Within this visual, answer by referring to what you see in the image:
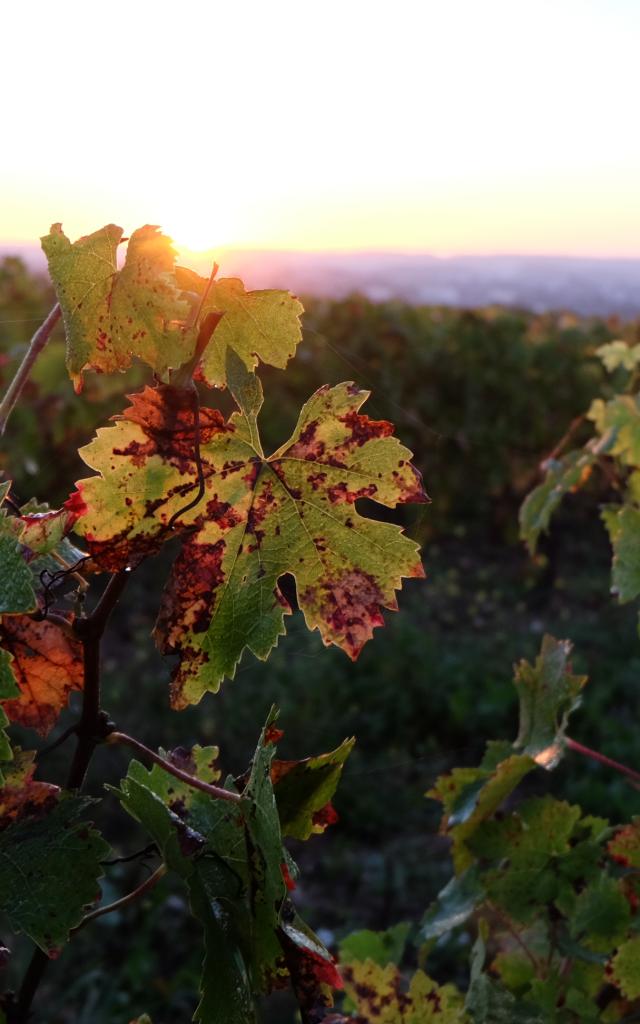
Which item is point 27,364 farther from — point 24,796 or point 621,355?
point 621,355

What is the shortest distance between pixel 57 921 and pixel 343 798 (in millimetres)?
3699

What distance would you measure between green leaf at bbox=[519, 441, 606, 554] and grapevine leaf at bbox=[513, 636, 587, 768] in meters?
0.58

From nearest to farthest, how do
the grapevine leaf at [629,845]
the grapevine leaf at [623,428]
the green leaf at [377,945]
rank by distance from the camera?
the grapevine leaf at [629,845] → the green leaf at [377,945] → the grapevine leaf at [623,428]

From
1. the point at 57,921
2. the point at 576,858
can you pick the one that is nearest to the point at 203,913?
the point at 57,921

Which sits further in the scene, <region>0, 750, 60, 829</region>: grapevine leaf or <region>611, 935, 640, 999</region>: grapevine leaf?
<region>611, 935, 640, 999</region>: grapevine leaf

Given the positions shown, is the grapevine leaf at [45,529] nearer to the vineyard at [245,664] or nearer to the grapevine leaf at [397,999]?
the vineyard at [245,664]

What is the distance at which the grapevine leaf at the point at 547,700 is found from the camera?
4.47ft

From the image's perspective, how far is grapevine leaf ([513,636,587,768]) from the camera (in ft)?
4.47

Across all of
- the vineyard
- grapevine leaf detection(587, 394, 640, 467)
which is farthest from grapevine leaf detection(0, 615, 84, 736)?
grapevine leaf detection(587, 394, 640, 467)

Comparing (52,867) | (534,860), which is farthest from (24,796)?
(534,860)

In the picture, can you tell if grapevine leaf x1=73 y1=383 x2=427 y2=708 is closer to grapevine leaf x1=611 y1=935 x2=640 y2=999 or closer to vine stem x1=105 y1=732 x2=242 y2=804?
vine stem x1=105 y1=732 x2=242 y2=804

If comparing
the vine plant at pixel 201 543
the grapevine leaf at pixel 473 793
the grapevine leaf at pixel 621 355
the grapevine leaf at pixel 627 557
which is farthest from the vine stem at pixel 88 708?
the grapevine leaf at pixel 621 355

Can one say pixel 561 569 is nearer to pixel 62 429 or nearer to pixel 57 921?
pixel 62 429

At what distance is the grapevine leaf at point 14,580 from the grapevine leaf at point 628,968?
0.91 meters
